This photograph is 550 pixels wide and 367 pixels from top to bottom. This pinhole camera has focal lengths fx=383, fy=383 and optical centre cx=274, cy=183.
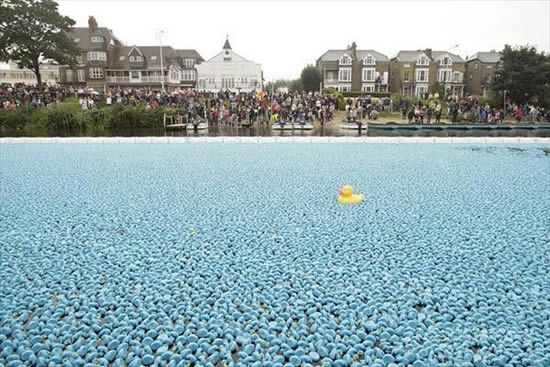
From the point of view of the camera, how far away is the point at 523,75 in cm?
3025

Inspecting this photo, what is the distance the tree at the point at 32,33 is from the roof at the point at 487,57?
155ft

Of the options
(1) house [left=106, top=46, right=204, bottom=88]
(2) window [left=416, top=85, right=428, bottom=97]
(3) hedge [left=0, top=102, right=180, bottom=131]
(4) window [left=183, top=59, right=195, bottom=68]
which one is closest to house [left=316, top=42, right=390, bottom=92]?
(2) window [left=416, top=85, right=428, bottom=97]

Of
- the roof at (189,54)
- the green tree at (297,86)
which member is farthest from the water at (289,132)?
the roof at (189,54)

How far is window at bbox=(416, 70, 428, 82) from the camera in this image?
48719 mm

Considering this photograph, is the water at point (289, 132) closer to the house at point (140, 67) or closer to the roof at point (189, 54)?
the house at point (140, 67)

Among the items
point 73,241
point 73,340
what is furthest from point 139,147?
point 73,340

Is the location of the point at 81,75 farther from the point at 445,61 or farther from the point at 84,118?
the point at 445,61

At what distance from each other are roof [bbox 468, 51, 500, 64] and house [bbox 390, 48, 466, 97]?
Result: 2026 mm

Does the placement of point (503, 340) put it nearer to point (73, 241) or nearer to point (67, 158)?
point (73, 241)

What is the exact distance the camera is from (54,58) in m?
32.8

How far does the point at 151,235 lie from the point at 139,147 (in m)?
10.2

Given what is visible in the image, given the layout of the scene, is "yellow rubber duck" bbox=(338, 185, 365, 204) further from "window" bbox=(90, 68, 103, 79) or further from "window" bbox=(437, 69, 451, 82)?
"window" bbox=(437, 69, 451, 82)

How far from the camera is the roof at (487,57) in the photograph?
49.7 m

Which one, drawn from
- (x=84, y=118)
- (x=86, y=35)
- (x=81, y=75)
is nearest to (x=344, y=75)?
(x=86, y=35)
